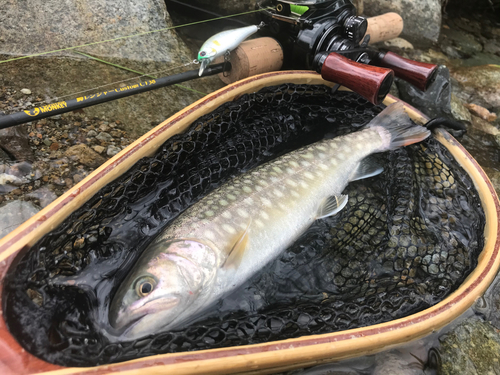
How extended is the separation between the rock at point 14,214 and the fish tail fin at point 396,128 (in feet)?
7.64

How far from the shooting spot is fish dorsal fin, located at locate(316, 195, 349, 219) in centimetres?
205

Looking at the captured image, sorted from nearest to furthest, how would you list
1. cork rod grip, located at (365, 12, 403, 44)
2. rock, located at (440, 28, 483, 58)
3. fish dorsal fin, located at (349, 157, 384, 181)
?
fish dorsal fin, located at (349, 157, 384, 181), cork rod grip, located at (365, 12, 403, 44), rock, located at (440, 28, 483, 58)

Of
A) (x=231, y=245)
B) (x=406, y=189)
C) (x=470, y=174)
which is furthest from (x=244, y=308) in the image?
(x=470, y=174)

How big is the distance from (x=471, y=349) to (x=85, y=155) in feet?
8.98

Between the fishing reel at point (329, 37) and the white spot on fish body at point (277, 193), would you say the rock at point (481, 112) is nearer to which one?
the fishing reel at point (329, 37)

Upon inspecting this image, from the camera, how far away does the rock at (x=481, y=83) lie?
4031 millimetres

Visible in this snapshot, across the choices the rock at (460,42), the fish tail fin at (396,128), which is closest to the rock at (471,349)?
the fish tail fin at (396,128)

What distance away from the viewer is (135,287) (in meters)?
1.47

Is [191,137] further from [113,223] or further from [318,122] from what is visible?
[318,122]

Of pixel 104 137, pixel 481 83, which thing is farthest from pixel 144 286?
pixel 481 83

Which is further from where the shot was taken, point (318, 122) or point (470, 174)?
point (318, 122)

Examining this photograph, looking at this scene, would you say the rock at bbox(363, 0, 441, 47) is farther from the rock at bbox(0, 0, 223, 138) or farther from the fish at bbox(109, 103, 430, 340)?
the fish at bbox(109, 103, 430, 340)

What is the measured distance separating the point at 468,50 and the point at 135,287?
5904 millimetres

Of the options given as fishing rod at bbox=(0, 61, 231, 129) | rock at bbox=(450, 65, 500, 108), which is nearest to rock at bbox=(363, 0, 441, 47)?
Answer: rock at bbox=(450, 65, 500, 108)
